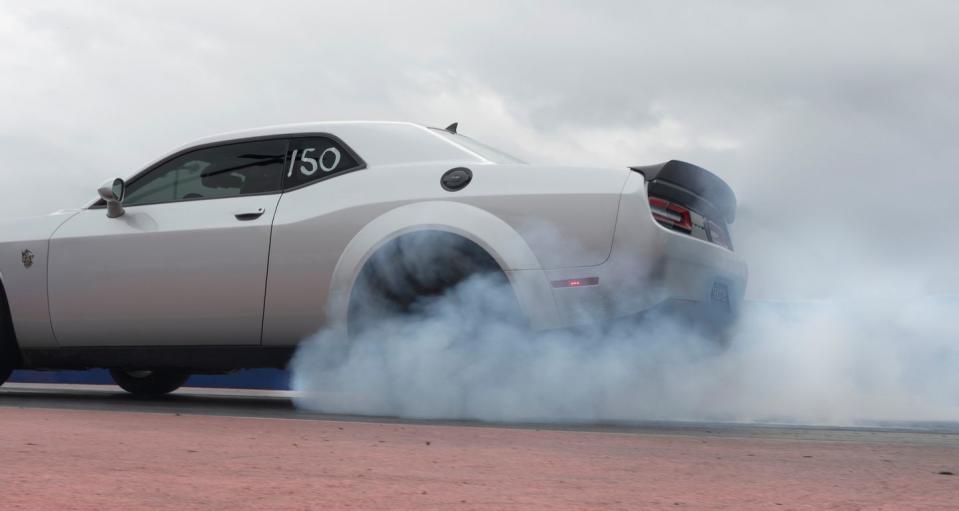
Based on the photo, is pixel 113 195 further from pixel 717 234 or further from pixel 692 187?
pixel 717 234

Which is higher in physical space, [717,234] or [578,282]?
[717,234]

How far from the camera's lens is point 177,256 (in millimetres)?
5527

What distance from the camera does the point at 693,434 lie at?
4.21 m

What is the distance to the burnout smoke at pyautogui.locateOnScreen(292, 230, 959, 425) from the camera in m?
4.74

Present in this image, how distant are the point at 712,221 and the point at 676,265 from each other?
663 mm

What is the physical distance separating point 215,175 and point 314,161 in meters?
0.63

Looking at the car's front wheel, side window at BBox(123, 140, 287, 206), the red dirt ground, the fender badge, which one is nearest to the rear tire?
the fender badge

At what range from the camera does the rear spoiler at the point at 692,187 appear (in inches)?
186

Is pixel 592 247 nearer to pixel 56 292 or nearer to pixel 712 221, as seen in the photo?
pixel 712 221

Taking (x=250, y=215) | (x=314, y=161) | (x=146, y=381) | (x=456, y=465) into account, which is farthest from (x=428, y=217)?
(x=146, y=381)

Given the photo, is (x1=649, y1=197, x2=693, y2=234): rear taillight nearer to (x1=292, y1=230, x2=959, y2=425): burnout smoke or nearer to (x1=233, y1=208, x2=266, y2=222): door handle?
(x1=292, y1=230, x2=959, y2=425): burnout smoke

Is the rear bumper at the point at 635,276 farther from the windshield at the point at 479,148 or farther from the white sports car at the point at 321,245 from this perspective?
the windshield at the point at 479,148

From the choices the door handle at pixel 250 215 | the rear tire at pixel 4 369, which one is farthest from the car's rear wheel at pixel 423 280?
the rear tire at pixel 4 369

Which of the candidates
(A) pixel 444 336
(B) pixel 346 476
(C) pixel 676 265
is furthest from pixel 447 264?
(B) pixel 346 476
